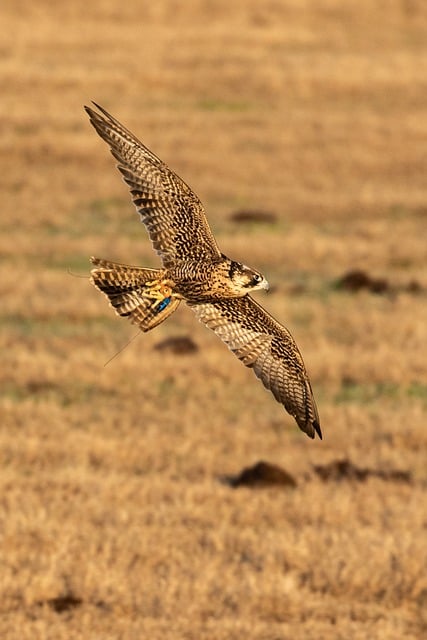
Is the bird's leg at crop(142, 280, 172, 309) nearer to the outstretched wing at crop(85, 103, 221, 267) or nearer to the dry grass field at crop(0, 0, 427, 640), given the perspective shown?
the outstretched wing at crop(85, 103, 221, 267)

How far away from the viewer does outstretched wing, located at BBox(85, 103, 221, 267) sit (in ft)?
26.5

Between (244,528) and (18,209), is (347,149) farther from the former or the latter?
(244,528)

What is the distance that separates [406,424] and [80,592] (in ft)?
16.7

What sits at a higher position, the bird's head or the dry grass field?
the bird's head

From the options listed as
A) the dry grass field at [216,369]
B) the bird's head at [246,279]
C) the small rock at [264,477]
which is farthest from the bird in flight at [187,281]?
the small rock at [264,477]

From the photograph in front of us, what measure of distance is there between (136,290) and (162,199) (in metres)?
0.84

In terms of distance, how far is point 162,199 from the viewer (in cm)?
823

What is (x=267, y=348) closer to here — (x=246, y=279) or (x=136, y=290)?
(x=246, y=279)

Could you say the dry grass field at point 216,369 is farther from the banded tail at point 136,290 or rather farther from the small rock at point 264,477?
the banded tail at point 136,290

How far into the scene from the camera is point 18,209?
24281 millimetres

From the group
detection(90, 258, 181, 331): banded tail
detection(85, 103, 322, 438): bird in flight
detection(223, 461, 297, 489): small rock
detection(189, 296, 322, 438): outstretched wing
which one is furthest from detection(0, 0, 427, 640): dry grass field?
detection(90, 258, 181, 331): banded tail

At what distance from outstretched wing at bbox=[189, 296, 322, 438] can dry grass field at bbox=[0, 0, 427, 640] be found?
169 cm

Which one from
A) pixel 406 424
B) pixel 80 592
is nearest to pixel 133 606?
pixel 80 592

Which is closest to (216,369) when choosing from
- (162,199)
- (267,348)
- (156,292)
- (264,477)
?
(264,477)
